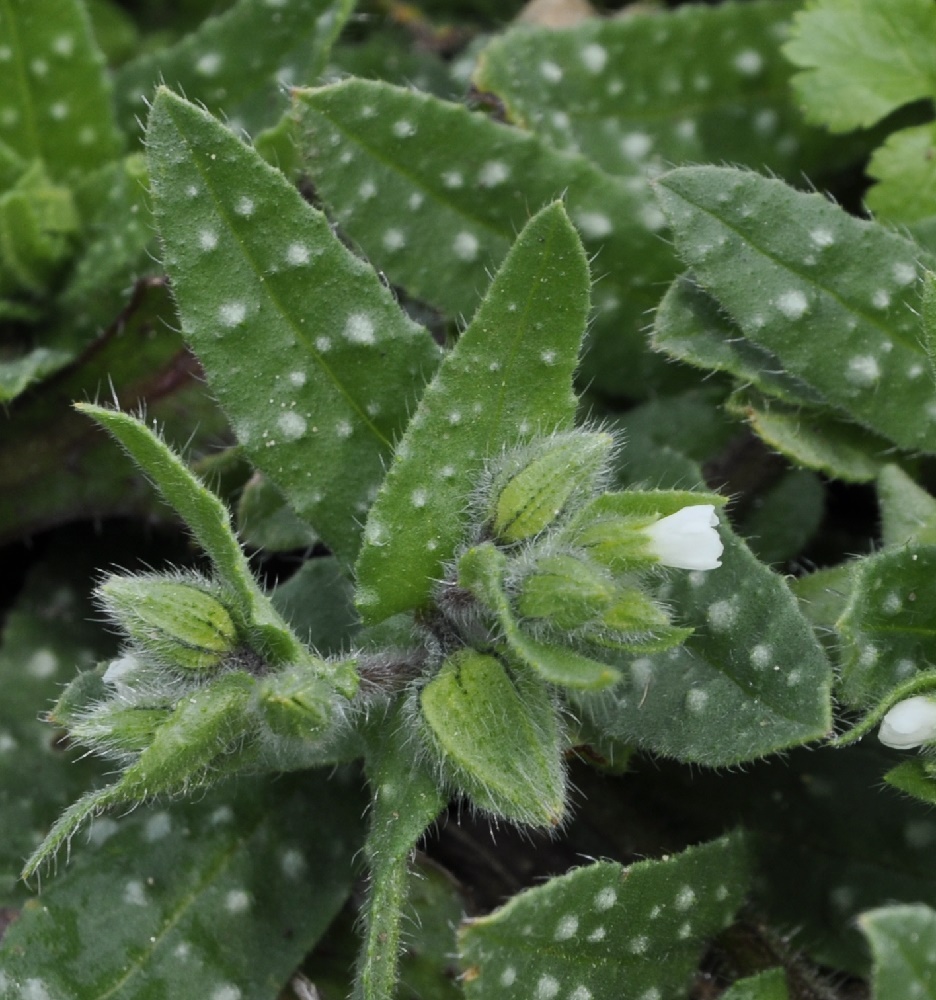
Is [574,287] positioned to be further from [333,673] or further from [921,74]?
[921,74]

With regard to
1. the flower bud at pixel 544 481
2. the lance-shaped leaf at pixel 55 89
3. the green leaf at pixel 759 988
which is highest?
the lance-shaped leaf at pixel 55 89

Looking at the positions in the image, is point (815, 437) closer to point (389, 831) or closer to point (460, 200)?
point (460, 200)

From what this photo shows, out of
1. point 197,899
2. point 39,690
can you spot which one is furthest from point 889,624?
point 39,690

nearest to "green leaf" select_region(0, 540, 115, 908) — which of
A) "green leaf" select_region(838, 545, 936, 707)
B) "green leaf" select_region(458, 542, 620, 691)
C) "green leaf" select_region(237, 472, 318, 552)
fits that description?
"green leaf" select_region(237, 472, 318, 552)

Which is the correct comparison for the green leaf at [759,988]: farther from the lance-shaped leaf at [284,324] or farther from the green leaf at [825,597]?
the lance-shaped leaf at [284,324]

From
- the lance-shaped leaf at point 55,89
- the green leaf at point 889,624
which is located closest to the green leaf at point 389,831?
the green leaf at point 889,624

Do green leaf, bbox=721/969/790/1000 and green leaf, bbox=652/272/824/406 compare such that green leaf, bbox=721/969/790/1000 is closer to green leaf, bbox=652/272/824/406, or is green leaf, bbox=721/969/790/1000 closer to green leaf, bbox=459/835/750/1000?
green leaf, bbox=459/835/750/1000

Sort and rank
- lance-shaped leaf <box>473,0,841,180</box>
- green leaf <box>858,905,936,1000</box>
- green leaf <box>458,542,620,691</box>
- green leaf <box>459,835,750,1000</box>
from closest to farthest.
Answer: green leaf <box>858,905,936,1000</box>, green leaf <box>458,542,620,691</box>, green leaf <box>459,835,750,1000</box>, lance-shaped leaf <box>473,0,841,180</box>
